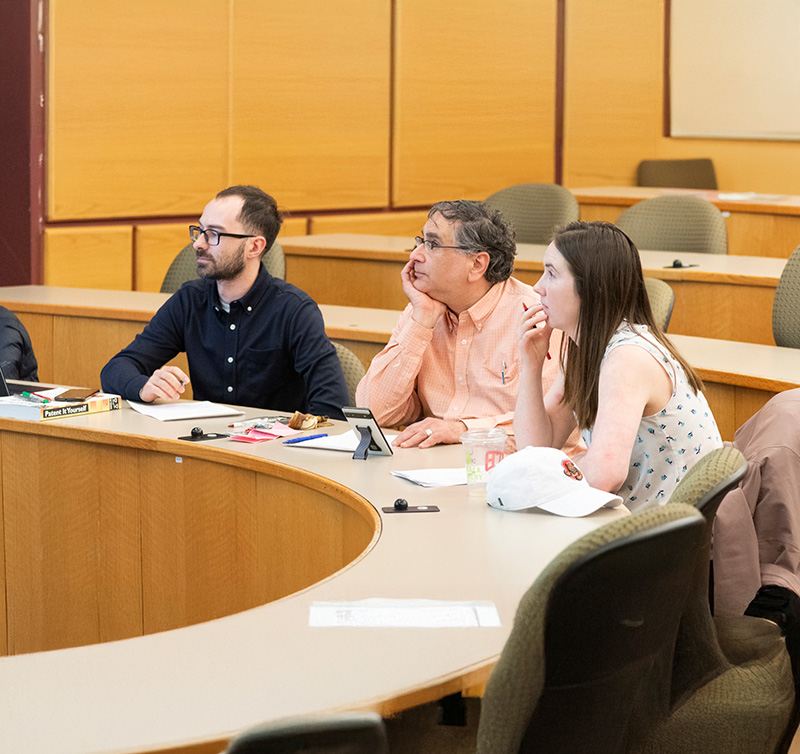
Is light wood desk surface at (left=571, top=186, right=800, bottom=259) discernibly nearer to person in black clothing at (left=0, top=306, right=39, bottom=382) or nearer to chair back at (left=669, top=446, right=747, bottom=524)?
person in black clothing at (left=0, top=306, right=39, bottom=382)

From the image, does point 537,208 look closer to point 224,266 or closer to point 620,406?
point 224,266

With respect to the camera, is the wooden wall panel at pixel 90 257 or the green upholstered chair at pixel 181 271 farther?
the wooden wall panel at pixel 90 257

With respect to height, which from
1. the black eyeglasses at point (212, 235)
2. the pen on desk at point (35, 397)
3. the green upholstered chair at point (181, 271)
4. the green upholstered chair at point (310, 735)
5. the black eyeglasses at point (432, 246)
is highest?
the black eyeglasses at point (212, 235)

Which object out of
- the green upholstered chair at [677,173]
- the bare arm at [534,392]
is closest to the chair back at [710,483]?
the bare arm at [534,392]

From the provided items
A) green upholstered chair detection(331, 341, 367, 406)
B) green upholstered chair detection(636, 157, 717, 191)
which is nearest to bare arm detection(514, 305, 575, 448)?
green upholstered chair detection(331, 341, 367, 406)

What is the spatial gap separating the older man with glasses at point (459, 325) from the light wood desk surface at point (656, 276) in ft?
5.77

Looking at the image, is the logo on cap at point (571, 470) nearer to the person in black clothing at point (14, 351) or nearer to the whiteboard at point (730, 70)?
the person in black clothing at point (14, 351)

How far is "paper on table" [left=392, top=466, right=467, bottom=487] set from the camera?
7.38 ft

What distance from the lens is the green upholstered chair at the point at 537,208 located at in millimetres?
5750

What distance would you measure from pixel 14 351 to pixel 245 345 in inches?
29.0

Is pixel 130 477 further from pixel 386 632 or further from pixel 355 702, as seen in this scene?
pixel 355 702

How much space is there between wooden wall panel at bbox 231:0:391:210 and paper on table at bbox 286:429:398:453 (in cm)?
371

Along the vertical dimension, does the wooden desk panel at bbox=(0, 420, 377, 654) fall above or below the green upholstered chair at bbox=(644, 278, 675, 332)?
below

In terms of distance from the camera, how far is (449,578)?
5.65ft
